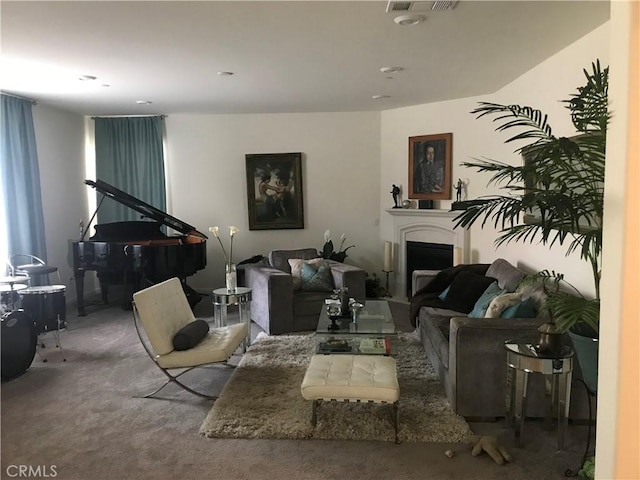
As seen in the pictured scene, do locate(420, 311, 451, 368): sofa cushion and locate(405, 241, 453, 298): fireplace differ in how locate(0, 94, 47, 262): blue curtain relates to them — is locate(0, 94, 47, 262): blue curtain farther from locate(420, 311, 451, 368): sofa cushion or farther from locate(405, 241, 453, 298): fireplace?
locate(405, 241, 453, 298): fireplace

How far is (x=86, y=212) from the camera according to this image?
7.16 m

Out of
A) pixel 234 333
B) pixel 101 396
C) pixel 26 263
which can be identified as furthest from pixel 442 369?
pixel 26 263

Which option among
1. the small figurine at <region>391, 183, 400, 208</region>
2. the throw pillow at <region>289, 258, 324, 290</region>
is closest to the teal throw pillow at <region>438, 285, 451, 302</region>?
the throw pillow at <region>289, 258, 324, 290</region>

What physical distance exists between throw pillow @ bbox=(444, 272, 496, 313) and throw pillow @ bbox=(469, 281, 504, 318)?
0.07 meters

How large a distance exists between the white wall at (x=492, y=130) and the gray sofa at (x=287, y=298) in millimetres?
1553

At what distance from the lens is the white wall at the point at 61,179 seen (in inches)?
241

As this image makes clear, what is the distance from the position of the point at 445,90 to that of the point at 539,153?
3358mm

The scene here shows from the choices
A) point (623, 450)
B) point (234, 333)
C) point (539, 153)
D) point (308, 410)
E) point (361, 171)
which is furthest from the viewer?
point (361, 171)

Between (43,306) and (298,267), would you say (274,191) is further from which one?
(43,306)

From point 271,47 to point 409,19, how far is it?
43.5 inches

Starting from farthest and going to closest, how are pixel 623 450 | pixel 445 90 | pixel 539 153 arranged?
pixel 445 90 < pixel 539 153 < pixel 623 450

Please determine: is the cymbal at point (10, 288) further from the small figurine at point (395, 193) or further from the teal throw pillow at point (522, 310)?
the small figurine at point (395, 193)

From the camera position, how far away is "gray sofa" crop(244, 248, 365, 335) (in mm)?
5102

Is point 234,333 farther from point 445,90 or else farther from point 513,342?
point 445,90
